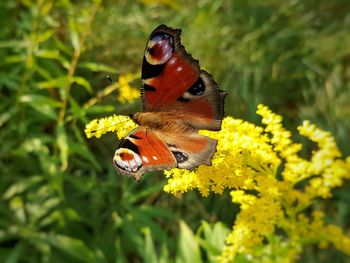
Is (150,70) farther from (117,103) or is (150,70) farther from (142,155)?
(117,103)

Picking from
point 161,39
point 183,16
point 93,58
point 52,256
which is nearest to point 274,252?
point 161,39

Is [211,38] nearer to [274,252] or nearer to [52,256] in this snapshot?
[52,256]

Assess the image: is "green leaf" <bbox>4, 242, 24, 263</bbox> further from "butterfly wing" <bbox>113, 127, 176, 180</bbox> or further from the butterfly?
"butterfly wing" <bbox>113, 127, 176, 180</bbox>

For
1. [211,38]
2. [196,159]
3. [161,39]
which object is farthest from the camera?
[211,38]

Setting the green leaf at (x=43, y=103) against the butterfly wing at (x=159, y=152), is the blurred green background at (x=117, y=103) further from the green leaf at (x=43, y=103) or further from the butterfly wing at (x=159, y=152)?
the butterfly wing at (x=159, y=152)

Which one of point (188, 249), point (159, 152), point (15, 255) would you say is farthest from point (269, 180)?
point (15, 255)

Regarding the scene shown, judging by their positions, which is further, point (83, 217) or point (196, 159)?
point (83, 217)

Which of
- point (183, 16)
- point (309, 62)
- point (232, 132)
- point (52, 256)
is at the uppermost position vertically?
point (183, 16)

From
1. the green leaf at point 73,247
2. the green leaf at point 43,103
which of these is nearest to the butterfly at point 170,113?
the green leaf at point 43,103
